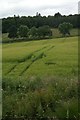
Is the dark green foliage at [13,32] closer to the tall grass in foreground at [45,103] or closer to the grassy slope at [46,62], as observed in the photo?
the grassy slope at [46,62]

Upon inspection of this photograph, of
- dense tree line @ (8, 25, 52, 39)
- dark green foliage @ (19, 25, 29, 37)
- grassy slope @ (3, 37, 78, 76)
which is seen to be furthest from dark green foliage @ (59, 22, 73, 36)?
grassy slope @ (3, 37, 78, 76)

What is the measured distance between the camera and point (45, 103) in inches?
441

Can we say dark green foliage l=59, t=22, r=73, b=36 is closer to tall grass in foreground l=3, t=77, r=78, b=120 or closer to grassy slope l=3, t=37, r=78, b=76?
grassy slope l=3, t=37, r=78, b=76

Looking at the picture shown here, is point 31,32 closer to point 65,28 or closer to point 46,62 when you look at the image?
point 65,28

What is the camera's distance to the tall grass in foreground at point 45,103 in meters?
10.2

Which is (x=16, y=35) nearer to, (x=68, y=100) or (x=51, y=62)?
(x=51, y=62)

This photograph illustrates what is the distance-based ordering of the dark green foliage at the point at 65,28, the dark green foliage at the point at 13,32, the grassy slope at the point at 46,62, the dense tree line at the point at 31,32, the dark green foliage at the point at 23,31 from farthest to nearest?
the dark green foliage at the point at 23,31, the dark green foliage at the point at 65,28, the dense tree line at the point at 31,32, the dark green foliage at the point at 13,32, the grassy slope at the point at 46,62

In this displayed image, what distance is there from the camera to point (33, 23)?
92.8 metres

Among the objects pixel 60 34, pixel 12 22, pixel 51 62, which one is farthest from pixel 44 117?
pixel 60 34

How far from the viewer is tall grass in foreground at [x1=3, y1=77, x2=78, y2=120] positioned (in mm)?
10156

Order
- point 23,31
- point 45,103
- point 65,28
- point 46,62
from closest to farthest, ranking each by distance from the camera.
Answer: point 45,103 < point 46,62 < point 65,28 < point 23,31

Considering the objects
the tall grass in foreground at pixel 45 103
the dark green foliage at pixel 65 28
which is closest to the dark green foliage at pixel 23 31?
the dark green foliage at pixel 65 28

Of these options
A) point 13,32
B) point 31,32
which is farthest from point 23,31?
point 31,32

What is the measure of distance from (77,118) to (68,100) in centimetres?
166
